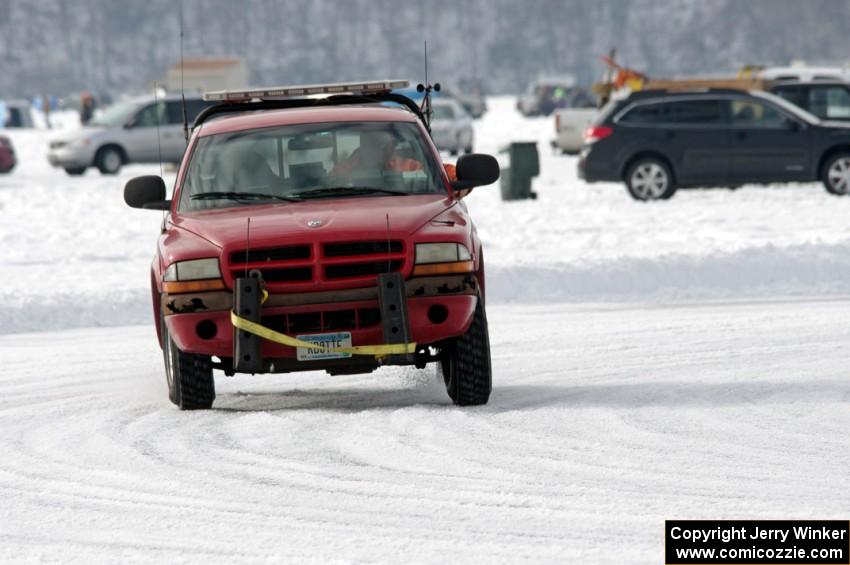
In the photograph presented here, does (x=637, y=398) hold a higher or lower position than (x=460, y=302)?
lower

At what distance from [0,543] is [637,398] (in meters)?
4.04

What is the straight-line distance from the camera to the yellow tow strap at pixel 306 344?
796 cm

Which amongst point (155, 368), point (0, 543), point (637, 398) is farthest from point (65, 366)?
point (0, 543)

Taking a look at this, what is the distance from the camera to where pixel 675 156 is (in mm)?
25203

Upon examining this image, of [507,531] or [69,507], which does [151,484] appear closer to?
[69,507]

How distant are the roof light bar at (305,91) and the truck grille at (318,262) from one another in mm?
1944

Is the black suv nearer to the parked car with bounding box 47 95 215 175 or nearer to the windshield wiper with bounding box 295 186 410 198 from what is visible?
the parked car with bounding box 47 95 215 175

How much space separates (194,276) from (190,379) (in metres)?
0.70

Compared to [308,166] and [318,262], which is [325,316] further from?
[308,166]

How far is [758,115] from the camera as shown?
2497 cm

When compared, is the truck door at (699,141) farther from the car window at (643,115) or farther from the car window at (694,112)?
the car window at (643,115)

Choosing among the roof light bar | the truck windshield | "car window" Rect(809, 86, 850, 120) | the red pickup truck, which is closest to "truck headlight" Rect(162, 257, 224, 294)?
the red pickup truck

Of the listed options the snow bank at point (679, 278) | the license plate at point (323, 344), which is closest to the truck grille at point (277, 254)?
the license plate at point (323, 344)

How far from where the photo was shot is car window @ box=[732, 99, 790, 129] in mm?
24922
